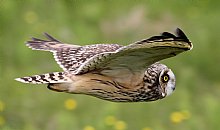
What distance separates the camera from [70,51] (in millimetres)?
5898

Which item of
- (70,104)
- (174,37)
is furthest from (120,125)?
(174,37)

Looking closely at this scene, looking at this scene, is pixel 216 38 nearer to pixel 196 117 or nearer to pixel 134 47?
pixel 196 117

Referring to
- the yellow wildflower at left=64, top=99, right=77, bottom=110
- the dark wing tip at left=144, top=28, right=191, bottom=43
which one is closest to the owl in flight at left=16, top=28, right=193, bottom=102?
the dark wing tip at left=144, top=28, right=191, bottom=43

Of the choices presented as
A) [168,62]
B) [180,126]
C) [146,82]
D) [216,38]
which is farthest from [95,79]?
[216,38]

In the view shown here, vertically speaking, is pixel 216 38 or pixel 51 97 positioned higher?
pixel 216 38

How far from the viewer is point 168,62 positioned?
330 inches

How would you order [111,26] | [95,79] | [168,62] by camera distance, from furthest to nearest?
[111,26]
[168,62]
[95,79]

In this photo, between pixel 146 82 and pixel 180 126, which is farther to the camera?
pixel 180 126

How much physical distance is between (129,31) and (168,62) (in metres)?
0.50

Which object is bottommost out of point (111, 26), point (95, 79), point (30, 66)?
point (95, 79)

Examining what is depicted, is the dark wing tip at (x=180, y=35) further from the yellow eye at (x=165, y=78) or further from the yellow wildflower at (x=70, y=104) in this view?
the yellow wildflower at (x=70, y=104)

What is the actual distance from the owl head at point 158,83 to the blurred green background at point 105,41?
1.31 m

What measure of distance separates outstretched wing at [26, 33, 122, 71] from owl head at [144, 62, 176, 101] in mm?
225

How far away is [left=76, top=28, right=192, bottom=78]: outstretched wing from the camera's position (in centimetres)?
488
